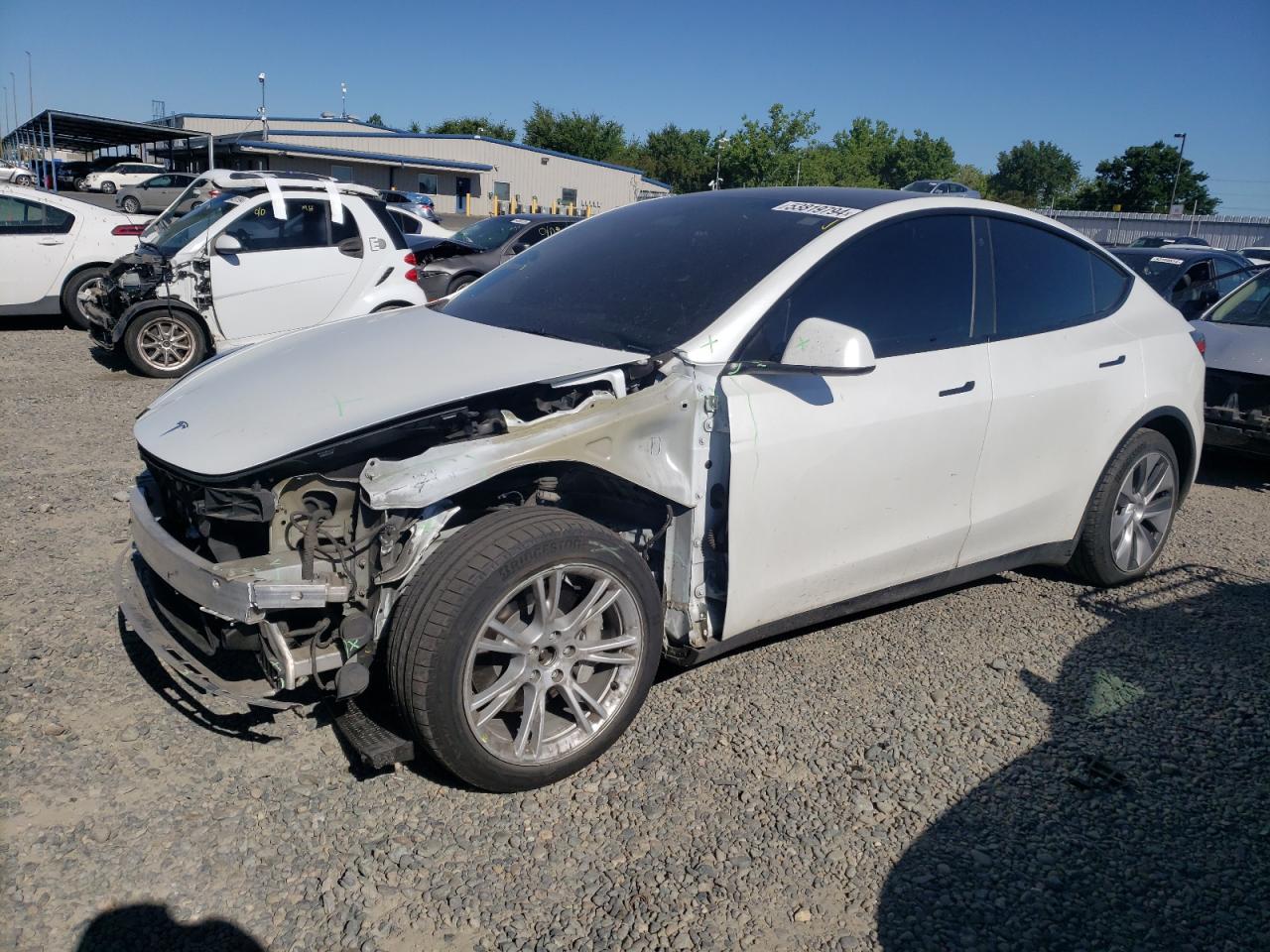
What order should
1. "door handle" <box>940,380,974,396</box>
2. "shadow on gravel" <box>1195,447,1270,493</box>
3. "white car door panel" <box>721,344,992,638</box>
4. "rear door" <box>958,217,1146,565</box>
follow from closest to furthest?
"white car door panel" <box>721,344,992,638</box> → "door handle" <box>940,380,974,396</box> → "rear door" <box>958,217,1146,565</box> → "shadow on gravel" <box>1195,447,1270,493</box>

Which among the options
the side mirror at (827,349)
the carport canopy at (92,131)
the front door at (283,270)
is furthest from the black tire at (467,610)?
the carport canopy at (92,131)

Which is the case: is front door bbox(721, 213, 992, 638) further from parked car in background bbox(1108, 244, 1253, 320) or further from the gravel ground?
parked car in background bbox(1108, 244, 1253, 320)

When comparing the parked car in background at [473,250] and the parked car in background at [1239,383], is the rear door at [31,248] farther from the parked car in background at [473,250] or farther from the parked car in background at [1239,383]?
the parked car in background at [1239,383]

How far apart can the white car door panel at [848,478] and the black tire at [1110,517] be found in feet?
3.12

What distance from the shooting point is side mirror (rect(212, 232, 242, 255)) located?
351 inches

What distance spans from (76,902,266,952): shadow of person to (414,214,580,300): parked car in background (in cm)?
926

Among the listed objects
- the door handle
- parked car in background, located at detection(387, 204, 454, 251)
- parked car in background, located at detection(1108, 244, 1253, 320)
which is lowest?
the door handle

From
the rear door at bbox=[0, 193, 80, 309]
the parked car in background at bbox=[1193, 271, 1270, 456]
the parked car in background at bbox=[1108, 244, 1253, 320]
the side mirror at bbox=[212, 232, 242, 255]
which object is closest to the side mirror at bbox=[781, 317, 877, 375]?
the parked car in background at bbox=[1193, 271, 1270, 456]

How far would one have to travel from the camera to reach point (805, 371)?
311 centimetres

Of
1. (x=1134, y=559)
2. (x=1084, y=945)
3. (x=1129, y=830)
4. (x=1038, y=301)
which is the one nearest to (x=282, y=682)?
(x=1084, y=945)

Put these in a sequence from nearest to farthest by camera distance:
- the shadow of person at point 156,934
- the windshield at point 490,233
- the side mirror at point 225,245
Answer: the shadow of person at point 156,934 → the side mirror at point 225,245 → the windshield at point 490,233

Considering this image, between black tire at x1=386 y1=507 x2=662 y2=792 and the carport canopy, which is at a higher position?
the carport canopy

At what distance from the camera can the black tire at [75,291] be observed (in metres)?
10.9

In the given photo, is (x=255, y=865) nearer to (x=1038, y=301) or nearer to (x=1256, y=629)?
(x=1038, y=301)
